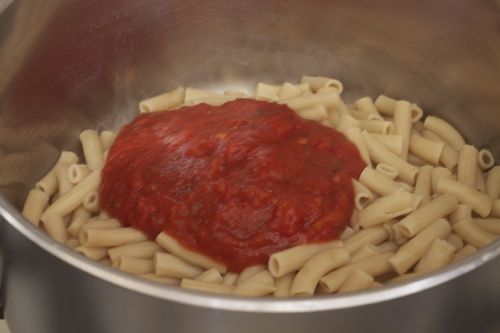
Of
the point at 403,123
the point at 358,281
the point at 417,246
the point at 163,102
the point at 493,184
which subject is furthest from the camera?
the point at 163,102

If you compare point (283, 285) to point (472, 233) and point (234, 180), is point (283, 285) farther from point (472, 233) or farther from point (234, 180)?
point (472, 233)

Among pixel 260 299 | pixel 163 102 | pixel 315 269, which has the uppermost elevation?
pixel 260 299

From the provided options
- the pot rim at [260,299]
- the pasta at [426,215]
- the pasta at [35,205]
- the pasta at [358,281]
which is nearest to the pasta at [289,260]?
the pasta at [358,281]

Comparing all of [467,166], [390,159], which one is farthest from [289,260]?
[467,166]

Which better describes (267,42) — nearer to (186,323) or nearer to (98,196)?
(98,196)

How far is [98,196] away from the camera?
6.88 feet

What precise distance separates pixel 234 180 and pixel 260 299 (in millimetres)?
738

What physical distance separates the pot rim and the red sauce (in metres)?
0.59

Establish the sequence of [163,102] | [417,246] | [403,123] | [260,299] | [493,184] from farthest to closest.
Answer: [163,102]
[403,123]
[493,184]
[417,246]
[260,299]

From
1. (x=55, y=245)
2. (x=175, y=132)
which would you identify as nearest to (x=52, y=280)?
(x=55, y=245)

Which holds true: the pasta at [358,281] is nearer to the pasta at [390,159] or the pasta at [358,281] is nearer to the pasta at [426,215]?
the pasta at [426,215]

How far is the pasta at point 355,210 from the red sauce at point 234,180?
4 cm

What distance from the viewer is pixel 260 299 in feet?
4.17

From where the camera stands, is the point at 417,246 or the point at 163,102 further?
the point at 163,102
